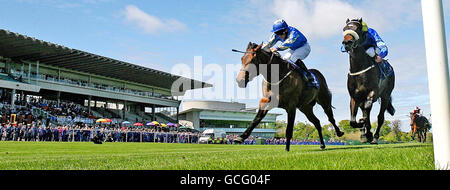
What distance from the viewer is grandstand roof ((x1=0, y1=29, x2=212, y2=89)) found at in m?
41.0

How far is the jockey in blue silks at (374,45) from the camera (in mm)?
7832

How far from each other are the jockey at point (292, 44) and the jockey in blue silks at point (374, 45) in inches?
36.8

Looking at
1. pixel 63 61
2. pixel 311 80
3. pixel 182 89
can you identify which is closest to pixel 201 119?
pixel 182 89

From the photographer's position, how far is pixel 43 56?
152 ft

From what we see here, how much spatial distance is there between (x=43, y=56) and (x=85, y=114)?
Result: 31.1ft

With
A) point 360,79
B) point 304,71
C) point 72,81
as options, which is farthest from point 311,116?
point 72,81

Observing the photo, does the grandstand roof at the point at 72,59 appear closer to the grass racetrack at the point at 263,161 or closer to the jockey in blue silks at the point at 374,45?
the grass racetrack at the point at 263,161

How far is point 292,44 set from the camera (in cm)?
802

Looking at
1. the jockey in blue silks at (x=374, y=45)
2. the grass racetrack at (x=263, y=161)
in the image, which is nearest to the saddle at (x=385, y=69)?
the jockey in blue silks at (x=374, y=45)

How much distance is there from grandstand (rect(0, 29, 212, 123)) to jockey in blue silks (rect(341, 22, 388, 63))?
37.9m

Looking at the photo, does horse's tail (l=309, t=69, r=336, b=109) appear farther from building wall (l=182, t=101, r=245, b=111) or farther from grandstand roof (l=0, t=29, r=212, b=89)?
building wall (l=182, t=101, r=245, b=111)

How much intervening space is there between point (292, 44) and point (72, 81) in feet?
162

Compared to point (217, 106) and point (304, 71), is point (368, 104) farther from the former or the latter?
point (217, 106)

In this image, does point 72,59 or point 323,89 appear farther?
point 72,59
